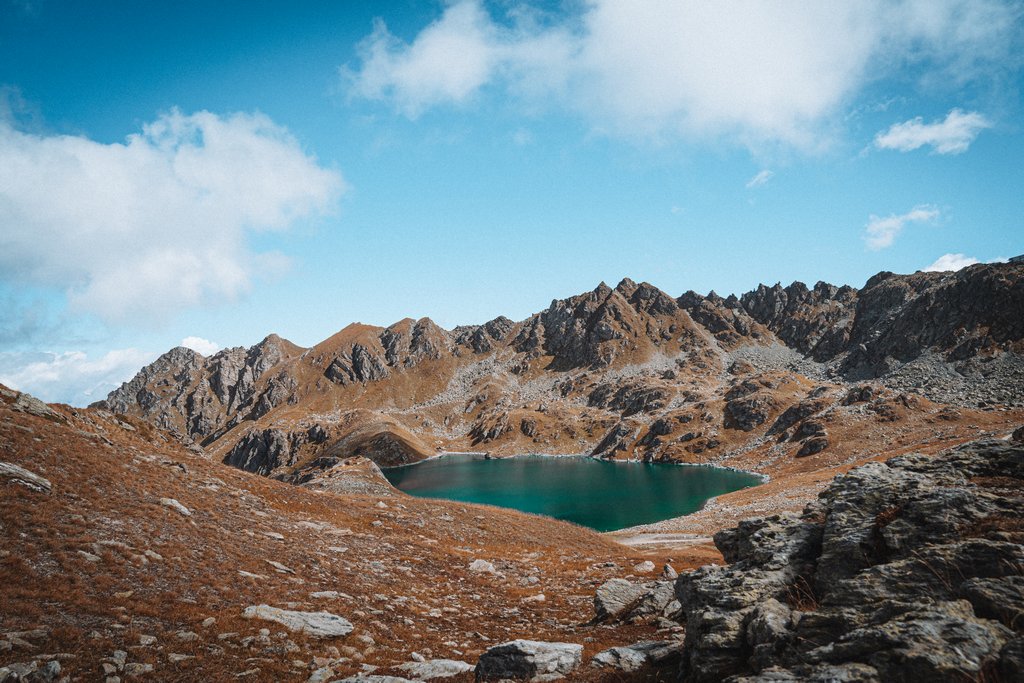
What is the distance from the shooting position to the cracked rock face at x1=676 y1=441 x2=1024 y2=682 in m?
7.89

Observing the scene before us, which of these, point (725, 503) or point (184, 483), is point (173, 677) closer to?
point (184, 483)

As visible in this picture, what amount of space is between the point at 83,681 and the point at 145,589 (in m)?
5.88

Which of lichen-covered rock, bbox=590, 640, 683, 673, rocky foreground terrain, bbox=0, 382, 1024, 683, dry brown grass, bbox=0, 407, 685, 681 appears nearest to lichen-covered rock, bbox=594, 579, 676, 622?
rocky foreground terrain, bbox=0, 382, 1024, 683

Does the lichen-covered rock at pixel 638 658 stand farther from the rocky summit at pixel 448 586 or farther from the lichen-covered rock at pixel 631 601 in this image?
the lichen-covered rock at pixel 631 601

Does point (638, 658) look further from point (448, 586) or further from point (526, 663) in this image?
point (448, 586)

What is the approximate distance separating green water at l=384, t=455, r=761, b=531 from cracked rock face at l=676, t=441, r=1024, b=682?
8573 centimetres

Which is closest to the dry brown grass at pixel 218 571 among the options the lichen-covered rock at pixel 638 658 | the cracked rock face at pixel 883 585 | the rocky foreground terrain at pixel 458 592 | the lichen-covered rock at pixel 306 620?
the rocky foreground terrain at pixel 458 592

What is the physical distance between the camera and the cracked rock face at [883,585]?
7887mm

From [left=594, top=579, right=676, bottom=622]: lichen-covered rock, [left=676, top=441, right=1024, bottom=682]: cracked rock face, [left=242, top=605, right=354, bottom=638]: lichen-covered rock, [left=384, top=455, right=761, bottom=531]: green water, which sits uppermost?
[left=676, top=441, right=1024, bottom=682]: cracked rock face

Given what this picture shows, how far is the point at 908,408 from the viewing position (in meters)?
155

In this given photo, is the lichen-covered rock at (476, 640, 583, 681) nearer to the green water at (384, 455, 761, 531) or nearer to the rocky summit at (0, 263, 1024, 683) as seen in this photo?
the rocky summit at (0, 263, 1024, 683)

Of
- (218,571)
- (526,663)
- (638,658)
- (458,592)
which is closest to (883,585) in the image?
(638,658)

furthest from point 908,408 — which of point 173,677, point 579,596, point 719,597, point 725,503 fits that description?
point 173,677

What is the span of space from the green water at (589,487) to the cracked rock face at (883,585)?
281ft
